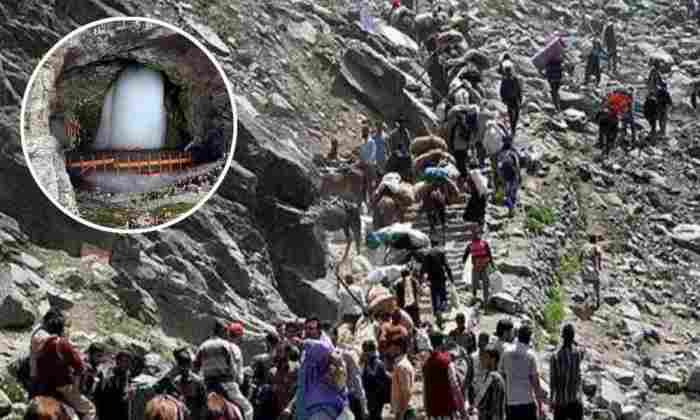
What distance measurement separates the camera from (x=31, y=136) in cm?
1227

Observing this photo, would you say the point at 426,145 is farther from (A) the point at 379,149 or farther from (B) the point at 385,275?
(B) the point at 385,275

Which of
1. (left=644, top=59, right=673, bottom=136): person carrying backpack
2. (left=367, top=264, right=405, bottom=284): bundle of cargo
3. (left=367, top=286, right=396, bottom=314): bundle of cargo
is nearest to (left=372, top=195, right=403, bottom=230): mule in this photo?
(left=367, top=264, right=405, bottom=284): bundle of cargo

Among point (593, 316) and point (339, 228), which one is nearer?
point (339, 228)

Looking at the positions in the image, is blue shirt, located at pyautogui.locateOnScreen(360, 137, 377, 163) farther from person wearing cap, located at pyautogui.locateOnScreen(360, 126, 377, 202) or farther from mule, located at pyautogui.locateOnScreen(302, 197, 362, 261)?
mule, located at pyautogui.locateOnScreen(302, 197, 362, 261)

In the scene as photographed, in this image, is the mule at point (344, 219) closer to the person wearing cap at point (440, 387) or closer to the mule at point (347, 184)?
the mule at point (347, 184)

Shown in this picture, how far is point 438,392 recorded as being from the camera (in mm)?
12555

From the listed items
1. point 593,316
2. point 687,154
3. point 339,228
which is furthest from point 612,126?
point 339,228

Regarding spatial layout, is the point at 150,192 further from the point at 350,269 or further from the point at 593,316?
the point at 593,316

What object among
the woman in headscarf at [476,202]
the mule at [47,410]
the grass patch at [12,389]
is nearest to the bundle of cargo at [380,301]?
the woman in headscarf at [476,202]

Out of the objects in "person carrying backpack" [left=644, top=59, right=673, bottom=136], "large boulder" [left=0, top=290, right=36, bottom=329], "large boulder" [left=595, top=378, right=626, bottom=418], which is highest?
"person carrying backpack" [left=644, top=59, right=673, bottom=136]

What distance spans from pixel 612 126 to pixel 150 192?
1943 cm

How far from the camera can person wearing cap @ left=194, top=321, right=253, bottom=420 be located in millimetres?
11852

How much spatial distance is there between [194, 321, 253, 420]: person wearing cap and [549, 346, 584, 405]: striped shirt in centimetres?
263

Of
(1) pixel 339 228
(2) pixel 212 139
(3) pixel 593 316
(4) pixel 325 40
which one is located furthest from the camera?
(4) pixel 325 40
